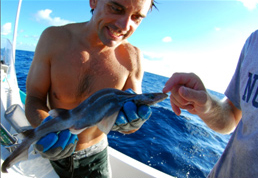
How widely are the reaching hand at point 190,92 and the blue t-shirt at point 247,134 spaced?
489 mm

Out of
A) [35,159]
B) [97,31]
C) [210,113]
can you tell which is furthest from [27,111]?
[210,113]

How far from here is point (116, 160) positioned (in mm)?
4418

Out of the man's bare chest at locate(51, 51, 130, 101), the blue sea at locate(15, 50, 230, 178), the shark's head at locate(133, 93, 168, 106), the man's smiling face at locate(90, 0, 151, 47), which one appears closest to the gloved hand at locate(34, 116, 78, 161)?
the man's bare chest at locate(51, 51, 130, 101)

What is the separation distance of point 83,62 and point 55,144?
5.32ft

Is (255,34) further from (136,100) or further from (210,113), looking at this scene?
(136,100)

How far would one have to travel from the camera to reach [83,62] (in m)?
3.09

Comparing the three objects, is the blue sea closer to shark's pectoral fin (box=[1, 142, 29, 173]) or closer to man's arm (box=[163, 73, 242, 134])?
man's arm (box=[163, 73, 242, 134])

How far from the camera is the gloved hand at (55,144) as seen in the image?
202cm

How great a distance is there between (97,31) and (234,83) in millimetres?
2594

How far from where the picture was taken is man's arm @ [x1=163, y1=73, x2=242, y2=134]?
222 centimetres

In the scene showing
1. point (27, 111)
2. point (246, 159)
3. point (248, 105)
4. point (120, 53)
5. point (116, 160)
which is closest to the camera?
point (246, 159)

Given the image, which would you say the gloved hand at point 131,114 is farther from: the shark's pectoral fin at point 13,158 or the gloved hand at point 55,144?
the shark's pectoral fin at point 13,158

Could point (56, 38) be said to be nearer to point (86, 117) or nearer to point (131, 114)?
point (86, 117)

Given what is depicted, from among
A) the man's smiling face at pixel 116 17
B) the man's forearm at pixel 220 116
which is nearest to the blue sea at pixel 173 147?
the man's forearm at pixel 220 116
